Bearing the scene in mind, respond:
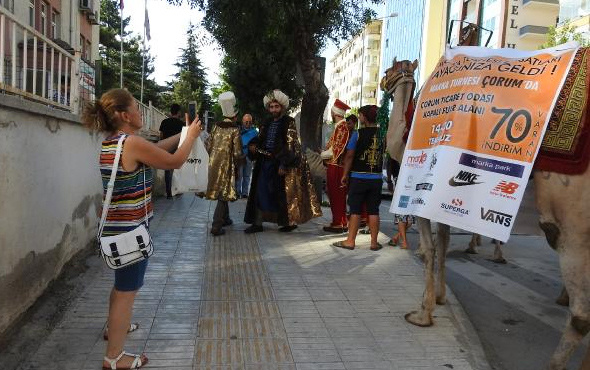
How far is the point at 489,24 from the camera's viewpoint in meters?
45.7

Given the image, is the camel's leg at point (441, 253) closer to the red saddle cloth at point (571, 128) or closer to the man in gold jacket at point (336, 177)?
the red saddle cloth at point (571, 128)

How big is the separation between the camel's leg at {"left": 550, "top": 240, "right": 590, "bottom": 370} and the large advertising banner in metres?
0.34

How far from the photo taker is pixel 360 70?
84.9m

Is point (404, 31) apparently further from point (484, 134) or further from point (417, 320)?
point (484, 134)

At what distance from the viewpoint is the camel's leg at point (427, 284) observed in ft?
12.4

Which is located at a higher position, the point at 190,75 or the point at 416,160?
the point at 190,75

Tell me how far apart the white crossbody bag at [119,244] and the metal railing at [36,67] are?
52.0 inches

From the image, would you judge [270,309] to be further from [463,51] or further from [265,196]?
[265,196]

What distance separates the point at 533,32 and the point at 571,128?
4684cm

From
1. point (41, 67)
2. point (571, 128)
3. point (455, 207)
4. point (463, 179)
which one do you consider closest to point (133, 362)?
point (455, 207)

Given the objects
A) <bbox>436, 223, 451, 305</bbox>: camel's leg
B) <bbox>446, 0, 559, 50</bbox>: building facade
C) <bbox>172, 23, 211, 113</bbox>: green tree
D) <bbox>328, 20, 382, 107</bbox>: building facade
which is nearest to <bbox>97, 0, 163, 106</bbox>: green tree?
<bbox>172, 23, 211, 113</bbox>: green tree

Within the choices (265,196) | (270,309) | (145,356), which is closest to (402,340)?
(270,309)

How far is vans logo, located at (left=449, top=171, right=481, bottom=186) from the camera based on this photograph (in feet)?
9.79

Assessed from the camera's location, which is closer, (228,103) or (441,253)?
(441,253)
